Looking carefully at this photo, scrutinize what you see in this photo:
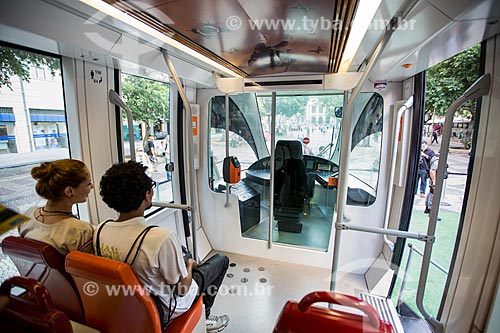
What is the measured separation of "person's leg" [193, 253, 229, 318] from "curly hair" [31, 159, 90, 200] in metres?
0.97

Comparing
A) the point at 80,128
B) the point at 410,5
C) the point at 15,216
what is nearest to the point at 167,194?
the point at 80,128

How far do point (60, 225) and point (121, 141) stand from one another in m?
1.10

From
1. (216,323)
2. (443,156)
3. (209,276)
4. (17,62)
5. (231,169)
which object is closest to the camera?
(443,156)

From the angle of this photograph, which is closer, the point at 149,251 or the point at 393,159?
the point at 149,251

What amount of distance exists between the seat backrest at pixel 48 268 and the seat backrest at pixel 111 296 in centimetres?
7

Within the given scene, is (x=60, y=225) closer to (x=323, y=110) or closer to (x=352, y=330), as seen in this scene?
(x=352, y=330)

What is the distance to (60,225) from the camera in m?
A: 1.29

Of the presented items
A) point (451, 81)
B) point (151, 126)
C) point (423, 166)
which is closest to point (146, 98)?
point (151, 126)

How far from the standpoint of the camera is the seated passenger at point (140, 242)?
1.12m

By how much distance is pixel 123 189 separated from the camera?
1.20 meters

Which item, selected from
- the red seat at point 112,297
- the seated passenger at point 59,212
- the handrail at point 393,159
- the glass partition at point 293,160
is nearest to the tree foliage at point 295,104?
the glass partition at point 293,160

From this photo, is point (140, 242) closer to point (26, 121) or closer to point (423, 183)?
point (26, 121)

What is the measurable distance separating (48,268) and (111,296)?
334mm

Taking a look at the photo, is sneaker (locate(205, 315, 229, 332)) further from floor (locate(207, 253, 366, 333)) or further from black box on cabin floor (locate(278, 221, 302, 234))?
black box on cabin floor (locate(278, 221, 302, 234))
